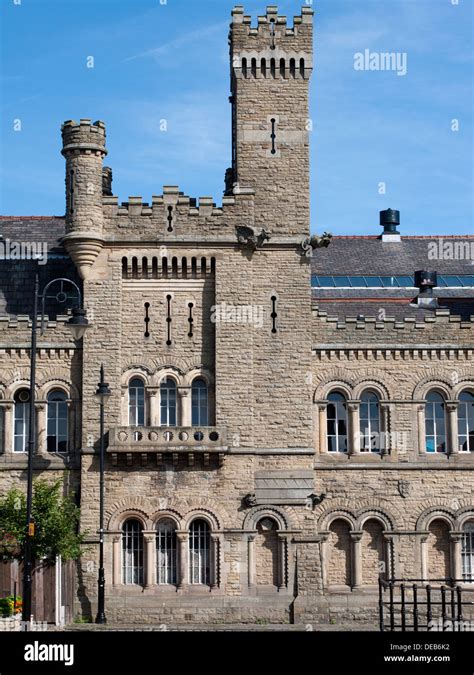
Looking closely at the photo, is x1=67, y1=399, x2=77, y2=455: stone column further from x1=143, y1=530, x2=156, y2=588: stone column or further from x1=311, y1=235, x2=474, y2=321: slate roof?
x1=311, y1=235, x2=474, y2=321: slate roof

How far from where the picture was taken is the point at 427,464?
47.2 meters

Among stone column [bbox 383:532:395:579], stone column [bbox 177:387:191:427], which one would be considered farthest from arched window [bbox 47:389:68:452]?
stone column [bbox 383:532:395:579]

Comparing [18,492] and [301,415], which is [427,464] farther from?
[18,492]

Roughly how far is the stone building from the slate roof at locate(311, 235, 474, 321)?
5954 millimetres

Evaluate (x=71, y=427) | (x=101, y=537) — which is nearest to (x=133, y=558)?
(x=101, y=537)

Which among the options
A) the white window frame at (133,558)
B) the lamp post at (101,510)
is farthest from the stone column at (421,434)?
the lamp post at (101,510)

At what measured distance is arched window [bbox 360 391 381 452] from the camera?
47625 millimetres

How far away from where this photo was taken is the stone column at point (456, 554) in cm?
4659

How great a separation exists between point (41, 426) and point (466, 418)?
14427mm

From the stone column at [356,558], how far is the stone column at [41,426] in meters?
10.7

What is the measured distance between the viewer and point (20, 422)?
46906mm
